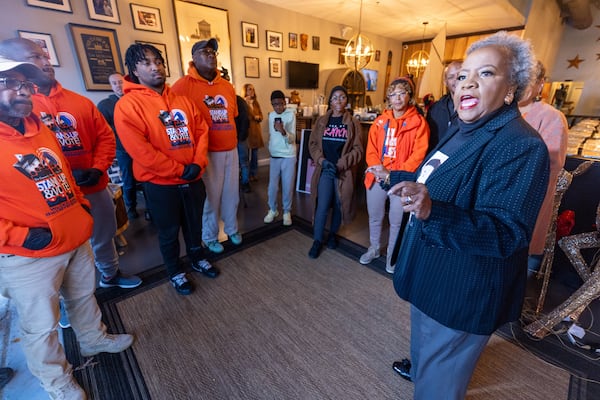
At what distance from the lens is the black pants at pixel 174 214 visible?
177 centimetres

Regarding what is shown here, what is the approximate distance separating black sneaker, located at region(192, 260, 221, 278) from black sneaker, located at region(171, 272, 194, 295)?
0.56ft

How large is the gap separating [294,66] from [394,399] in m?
5.68

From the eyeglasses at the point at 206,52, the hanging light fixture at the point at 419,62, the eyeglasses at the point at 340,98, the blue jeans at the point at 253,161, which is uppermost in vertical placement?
the hanging light fixture at the point at 419,62

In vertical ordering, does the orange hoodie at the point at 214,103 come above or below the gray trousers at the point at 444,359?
above

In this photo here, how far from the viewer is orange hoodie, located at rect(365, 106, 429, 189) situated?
6.12 feet

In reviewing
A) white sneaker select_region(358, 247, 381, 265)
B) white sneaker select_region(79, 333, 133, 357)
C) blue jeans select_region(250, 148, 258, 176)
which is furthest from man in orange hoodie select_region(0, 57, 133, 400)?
blue jeans select_region(250, 148, 258, 176)

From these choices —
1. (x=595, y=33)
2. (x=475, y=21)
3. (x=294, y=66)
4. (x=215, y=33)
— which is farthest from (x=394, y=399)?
(x=595, y=33)

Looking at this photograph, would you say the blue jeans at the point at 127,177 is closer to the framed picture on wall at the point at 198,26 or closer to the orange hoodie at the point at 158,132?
the orange hoodie at the point at 158,132

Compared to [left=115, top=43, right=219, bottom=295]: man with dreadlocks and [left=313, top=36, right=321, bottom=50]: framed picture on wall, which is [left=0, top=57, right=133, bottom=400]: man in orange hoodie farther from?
[left=313, top=36, right=321, bottom=50]: framed picture on wall

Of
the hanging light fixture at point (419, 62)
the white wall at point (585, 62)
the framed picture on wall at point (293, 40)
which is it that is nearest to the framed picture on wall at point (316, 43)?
the framed picture on wall at point (293, 40)

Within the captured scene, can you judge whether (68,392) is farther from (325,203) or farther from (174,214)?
(325,203)

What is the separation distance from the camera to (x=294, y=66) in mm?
5504

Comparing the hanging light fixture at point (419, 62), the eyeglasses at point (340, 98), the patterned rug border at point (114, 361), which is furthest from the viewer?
the hanging light fixture at point (419, 62)

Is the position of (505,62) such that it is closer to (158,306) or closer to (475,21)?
(158,306)
